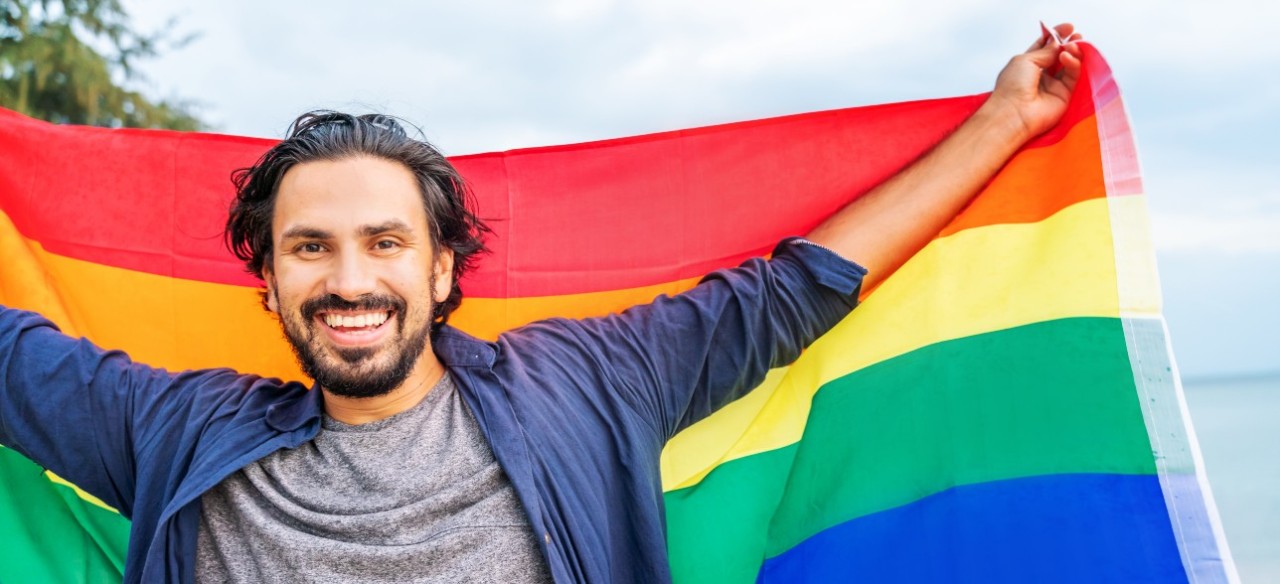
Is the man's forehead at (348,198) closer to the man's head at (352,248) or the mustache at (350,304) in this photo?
the man's head at (352,248)

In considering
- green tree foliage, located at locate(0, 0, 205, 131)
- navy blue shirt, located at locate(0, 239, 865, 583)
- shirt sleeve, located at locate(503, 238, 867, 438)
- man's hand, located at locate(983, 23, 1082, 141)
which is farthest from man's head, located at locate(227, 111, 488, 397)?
green tree foliage, located at locate(0, 0, 205, 131)

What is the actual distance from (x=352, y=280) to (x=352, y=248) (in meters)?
0.08

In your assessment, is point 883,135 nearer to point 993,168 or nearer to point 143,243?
point 993,168

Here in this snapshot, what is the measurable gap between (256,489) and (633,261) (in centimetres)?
116

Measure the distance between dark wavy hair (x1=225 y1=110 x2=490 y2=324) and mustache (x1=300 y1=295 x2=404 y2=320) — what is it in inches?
8.4

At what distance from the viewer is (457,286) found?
2.69m

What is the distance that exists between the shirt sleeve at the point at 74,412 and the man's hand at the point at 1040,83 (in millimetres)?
2111

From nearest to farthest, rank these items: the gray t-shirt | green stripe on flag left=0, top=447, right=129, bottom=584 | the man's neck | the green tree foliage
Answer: the gray t-shirt
the man's neck
green stripe on flag left=0, top=447, right=129, bottom=584
the green tree foliage

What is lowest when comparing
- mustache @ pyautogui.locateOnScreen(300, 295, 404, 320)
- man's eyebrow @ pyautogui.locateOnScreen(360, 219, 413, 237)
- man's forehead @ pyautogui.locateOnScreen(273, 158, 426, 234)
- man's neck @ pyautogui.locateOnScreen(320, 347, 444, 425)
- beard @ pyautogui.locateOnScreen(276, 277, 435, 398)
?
man's neck @ pyautogui.locateOnScreen(320, 347, 444, 425)

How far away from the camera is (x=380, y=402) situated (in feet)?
7.61

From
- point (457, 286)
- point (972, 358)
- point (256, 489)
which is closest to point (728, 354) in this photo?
point (972, 358)

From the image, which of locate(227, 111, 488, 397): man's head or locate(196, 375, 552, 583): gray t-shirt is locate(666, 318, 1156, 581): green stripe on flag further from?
locate(227, 111, 488, 397): man's head

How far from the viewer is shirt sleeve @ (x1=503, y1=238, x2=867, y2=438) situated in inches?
93.5

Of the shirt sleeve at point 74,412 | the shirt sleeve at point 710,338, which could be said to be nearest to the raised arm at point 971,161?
the shirt sleeve at point 710,338
